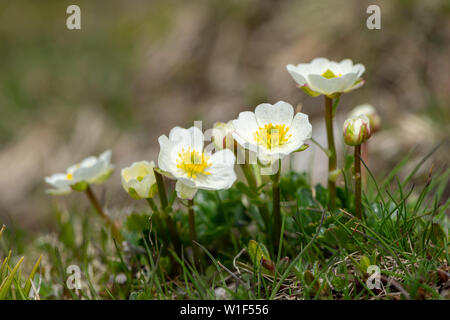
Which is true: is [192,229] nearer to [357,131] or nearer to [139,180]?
[139,180]

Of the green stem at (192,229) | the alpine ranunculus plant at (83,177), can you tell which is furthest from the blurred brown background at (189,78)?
the green stem at (192,229)

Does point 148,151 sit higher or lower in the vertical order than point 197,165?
lower

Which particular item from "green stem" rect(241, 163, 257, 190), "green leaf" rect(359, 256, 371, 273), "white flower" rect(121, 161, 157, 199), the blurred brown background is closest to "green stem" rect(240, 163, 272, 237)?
"green stem" rect(241, 163, 257, 190)

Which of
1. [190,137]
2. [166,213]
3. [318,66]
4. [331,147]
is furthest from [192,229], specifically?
[318,66]

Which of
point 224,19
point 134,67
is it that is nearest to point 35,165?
point 134,67
